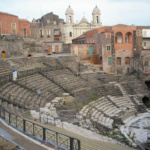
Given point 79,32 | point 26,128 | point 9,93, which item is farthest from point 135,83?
point 79,32

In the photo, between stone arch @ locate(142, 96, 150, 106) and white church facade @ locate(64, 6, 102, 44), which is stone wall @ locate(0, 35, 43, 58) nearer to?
white church facade @ locate(64, 6, 102, 44)

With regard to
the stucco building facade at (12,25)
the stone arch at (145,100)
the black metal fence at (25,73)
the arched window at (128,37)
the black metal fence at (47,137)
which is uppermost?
the stucco building facade at (12,25)

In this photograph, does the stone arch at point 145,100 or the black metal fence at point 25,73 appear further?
the stone arch at point 145,100

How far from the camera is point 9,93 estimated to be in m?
17.1

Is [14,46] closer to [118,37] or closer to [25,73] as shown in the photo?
[25,73]

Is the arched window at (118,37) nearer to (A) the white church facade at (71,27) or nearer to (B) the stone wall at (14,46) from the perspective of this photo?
(B) the stone wall at (14,46)

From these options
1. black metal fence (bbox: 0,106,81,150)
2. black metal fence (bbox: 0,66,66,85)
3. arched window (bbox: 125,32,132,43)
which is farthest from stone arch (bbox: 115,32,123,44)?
black metal fence (bbox: 0,106,81,150)

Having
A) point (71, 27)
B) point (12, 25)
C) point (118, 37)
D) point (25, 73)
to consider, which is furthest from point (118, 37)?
point (25, 73)

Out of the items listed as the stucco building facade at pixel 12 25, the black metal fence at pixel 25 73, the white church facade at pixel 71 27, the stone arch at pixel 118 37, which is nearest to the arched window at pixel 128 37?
the stone arch at pixel 118 37

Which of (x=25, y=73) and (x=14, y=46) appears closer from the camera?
(x=25, y=73)

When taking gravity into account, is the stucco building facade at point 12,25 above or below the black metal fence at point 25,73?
above

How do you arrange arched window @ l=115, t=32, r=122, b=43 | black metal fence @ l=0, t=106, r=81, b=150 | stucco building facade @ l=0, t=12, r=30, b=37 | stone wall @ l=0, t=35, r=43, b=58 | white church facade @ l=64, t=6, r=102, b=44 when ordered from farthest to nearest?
white church facade @ l=64, t=6, r=102, b=44 → arched window @ l=115, t=32, r=122, b=43 → stucco building facade @ l=0, t=12, r=30, b=37 → stone wall @ l=0, t=35, r=43, b=58 → black metal fence @ l=0, t=106, r=81, b=150

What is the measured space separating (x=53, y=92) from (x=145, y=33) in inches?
909

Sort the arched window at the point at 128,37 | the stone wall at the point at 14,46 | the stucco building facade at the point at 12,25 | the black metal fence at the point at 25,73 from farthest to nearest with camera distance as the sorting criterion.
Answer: the arched window at the point at 128,37
the stucco building facade at the point at 12,25
the stone wall at the point at 14,46
the black metal fence at the point at 25,73
